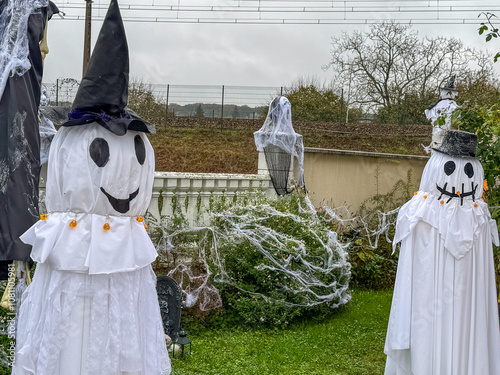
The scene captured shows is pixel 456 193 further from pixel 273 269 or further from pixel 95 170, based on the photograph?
pixel 95 170

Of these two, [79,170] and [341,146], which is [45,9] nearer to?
[79,170]

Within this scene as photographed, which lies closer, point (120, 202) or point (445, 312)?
point (120, 202)

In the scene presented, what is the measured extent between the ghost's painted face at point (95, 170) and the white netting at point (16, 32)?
28.2 inches

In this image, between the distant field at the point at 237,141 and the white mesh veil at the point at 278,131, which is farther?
the distant field at the point at 237,141

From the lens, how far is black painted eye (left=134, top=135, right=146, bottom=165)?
328 centimetres

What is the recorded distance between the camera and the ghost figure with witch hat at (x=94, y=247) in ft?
9.95

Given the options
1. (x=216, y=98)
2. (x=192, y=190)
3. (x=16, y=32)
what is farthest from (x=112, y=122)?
(x=216, y=98)

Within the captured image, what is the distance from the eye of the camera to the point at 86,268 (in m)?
3.02

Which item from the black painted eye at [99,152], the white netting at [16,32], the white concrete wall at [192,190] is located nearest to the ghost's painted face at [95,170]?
the black painted eye at [99,152]

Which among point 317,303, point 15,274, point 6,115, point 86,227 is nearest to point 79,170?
point 86,227

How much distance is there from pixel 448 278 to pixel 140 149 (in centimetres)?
294

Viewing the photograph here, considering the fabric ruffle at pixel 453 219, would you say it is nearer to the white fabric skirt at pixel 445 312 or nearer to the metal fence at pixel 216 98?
the white fabric skirt at pixel 445 312

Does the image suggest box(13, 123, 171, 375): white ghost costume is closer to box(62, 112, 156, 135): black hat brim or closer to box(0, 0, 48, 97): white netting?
box(62, 112, 156, 135): black hat brim

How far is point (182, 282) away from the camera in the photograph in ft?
21.2
